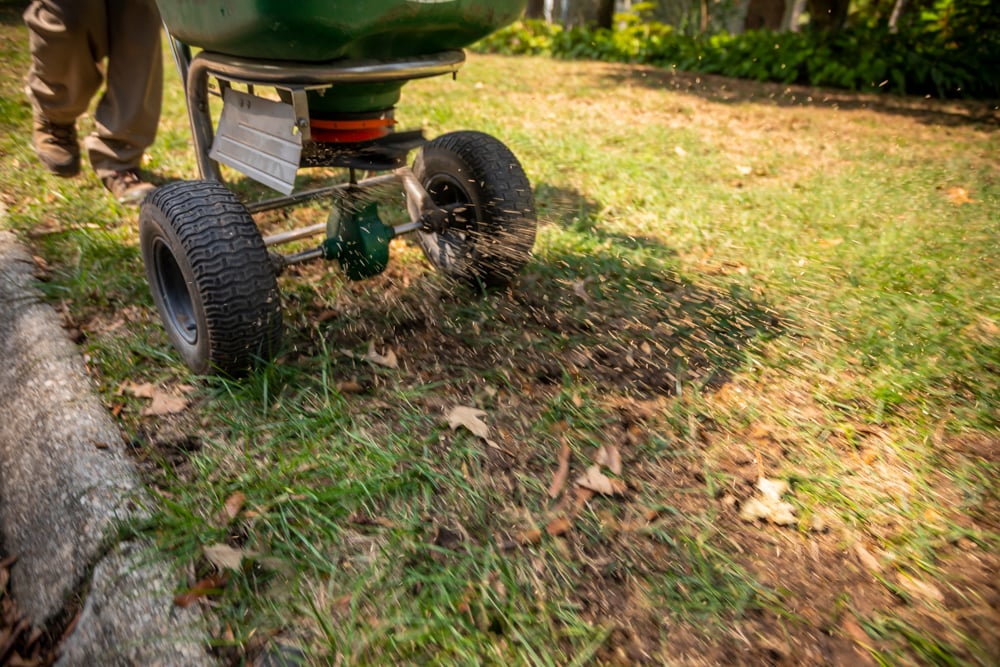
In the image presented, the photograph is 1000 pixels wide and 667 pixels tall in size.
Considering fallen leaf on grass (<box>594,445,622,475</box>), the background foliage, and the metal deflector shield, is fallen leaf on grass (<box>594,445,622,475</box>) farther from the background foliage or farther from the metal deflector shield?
the background foliage

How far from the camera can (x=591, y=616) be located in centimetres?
136

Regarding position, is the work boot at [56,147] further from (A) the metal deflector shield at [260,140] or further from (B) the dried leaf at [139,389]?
(B) the dried leaf at [139,389]

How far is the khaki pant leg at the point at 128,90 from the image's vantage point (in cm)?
306

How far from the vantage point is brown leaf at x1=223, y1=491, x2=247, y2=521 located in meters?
1.52

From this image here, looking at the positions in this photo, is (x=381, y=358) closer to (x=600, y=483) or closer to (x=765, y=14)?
(x=600, y=483)

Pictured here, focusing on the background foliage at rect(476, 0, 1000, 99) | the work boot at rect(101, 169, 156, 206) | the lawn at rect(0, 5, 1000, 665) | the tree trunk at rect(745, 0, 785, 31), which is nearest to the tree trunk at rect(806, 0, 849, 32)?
the background foliage at rect(476, 0, 1000, 99)

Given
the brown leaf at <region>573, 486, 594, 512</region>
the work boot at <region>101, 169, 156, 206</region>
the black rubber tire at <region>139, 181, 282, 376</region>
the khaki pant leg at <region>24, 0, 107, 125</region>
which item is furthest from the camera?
the work boot at <region>101, 169, 156, 206</region>

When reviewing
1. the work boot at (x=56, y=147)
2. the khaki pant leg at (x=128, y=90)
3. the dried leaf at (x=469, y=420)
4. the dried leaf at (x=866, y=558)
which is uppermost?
the khaki pant leg at (x=128, y=90)

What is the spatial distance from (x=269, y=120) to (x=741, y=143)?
14.2 ft

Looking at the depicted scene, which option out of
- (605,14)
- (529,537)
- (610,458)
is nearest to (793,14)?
(605,14)

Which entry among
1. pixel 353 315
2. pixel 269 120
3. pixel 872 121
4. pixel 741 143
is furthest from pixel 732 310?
pixel 872 121

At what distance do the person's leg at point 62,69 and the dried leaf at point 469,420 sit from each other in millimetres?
2606

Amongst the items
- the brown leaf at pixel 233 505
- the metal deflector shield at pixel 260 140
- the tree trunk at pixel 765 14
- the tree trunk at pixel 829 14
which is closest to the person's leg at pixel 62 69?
the metal deflector shield at pixel 260 140

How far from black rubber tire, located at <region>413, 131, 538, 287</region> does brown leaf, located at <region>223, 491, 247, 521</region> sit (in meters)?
1.27
